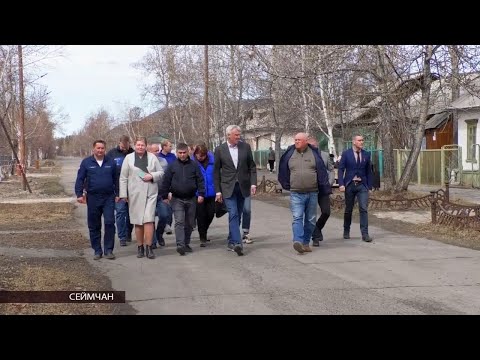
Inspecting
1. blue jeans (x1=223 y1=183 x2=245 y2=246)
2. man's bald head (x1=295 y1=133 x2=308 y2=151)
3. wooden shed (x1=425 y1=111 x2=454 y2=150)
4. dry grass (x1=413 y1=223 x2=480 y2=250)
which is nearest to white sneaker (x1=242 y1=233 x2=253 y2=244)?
blue jeans (x1=223 y1=183 x2=245 y2=246)

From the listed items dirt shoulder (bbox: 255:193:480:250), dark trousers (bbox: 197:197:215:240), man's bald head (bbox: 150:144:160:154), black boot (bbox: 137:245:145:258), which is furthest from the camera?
man's bald head (bbox: 150:144:160:154)

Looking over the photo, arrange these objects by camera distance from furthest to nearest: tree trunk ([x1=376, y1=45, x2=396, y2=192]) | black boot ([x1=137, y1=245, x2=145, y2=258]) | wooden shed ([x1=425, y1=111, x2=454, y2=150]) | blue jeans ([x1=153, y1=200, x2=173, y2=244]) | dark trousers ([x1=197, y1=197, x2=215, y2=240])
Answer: wooden shed ([x1=425, y1=111, x2=454, y2=150]) < tree trunk ([x1=376, y1=45, x2=396, y2=192]) < dark trousers ([x1=197, y1=197, x2=215, y2=240]) < blue jeans ([x1=153, y1=200, x2=173, y2=244]) < black boot ([x1=137, y1=245, x2=145, y2=258])

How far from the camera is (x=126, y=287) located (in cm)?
643

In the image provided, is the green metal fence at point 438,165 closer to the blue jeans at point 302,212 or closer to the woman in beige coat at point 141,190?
the blue jeans at point 302,212

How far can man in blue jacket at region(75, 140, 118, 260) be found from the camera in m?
8.07

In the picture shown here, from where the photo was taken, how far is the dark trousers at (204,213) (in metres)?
9.45

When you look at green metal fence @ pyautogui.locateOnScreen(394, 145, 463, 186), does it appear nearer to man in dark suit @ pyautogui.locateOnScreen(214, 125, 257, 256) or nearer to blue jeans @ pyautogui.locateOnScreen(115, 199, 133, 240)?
man in dark suit @ pyautogui.locateOnScreen(214, 125, 257, 256)

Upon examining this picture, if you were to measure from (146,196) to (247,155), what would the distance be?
5.43ft

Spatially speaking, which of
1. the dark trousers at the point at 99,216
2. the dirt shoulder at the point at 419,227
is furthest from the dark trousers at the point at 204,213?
the dirt shoulder at the point at 419,227

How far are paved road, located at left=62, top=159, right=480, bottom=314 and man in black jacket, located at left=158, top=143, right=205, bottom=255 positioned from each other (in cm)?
38

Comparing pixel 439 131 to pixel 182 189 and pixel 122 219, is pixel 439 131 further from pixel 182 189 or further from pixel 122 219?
pixel 182 189

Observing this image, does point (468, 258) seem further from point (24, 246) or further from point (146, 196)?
point (24, 246)

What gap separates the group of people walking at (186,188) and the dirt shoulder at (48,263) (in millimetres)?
850

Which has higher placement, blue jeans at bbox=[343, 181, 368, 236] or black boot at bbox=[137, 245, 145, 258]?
blue jeans at bbox=[343, 181, 368, 236]
